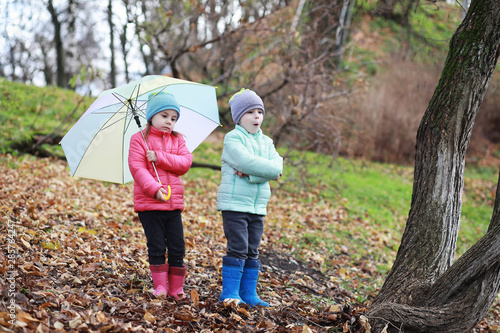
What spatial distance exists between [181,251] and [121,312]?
2.26 ft

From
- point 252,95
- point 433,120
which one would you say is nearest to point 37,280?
point 252,95

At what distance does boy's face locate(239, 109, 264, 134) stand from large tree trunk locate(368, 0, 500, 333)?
1.35m

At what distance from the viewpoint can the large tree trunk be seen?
307 centimetres

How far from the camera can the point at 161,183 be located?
3320mm

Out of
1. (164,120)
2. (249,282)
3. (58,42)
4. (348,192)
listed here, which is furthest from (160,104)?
(58,42)

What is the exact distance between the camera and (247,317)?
320 cm

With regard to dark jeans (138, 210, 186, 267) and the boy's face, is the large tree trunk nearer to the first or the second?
the boy's face

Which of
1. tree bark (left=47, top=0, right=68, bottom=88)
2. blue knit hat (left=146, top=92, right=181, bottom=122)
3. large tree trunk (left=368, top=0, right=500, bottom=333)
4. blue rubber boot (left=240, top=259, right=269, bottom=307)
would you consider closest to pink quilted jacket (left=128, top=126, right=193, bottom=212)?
blue knit hat (left=146, top=92, right=181, bottom=122)

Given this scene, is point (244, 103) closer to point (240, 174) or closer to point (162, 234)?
point (240, 174)

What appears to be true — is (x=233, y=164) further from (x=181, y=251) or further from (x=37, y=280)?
(x=37, y=280)

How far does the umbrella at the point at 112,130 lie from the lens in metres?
3.50

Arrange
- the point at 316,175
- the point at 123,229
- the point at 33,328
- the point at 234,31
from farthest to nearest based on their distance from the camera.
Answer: the point at 316,175
the point at 234,31
the point at 123,229
the point at 33,328

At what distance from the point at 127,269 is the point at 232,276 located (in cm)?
124

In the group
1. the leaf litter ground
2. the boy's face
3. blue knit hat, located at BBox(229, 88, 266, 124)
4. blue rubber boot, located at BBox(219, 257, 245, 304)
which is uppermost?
blue knit hat, located at BBox(229, 88, 266, 124)
